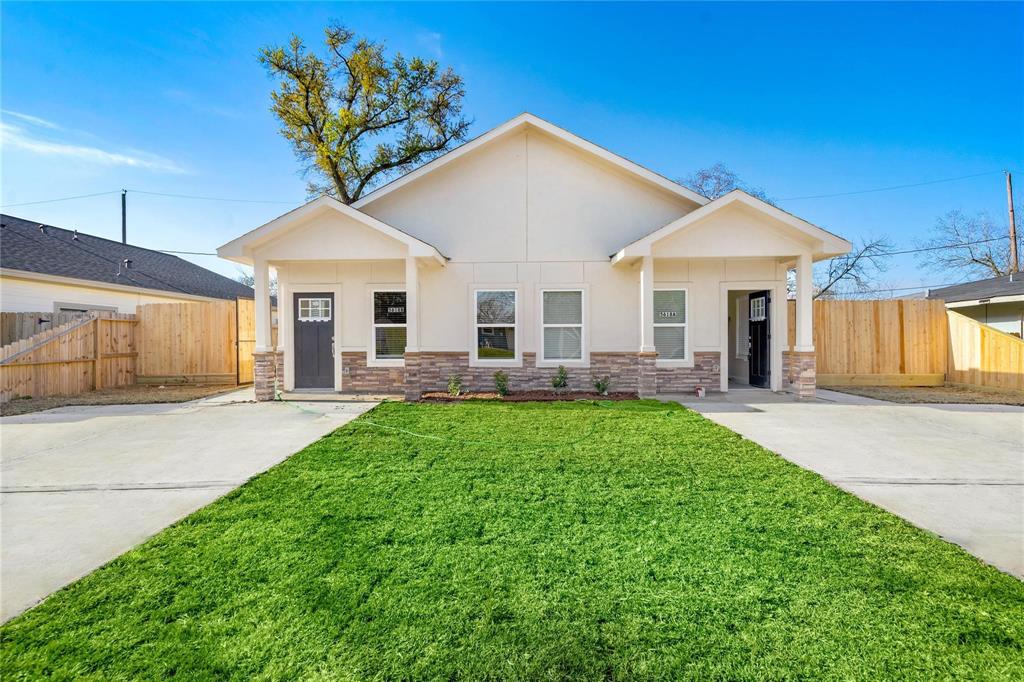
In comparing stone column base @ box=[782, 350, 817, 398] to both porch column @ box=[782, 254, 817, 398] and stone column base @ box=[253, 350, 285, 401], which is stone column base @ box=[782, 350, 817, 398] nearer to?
porch column @ box=[782, 254, 817, 398]

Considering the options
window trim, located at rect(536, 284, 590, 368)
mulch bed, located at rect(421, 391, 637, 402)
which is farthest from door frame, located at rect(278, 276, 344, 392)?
window trim, located at rect(536, 284, 590, 368)

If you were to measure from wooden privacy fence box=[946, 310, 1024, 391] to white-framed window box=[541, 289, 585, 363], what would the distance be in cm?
1017

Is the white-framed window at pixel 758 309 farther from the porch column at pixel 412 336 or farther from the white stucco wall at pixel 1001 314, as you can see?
the porch column at pixel 412 336

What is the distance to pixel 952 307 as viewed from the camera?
51.3 feet

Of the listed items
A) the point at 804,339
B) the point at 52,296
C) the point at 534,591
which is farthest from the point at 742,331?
the point at 52,296

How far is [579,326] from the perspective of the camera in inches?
413

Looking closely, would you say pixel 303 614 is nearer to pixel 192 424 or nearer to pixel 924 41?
pixel 192 424

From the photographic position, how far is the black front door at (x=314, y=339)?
1070 centimetres

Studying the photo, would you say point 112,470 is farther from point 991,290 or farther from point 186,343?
point 991,290

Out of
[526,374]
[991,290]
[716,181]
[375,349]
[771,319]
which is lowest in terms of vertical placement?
[526,374]

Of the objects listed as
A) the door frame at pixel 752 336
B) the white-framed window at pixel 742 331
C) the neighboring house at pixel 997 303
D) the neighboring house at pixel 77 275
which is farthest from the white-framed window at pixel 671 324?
the neighboring house at pixel 77 275

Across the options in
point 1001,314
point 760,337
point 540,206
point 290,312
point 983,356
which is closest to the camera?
point 540,206

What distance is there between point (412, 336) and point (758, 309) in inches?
340

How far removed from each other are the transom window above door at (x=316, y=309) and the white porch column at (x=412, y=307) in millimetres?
2402
